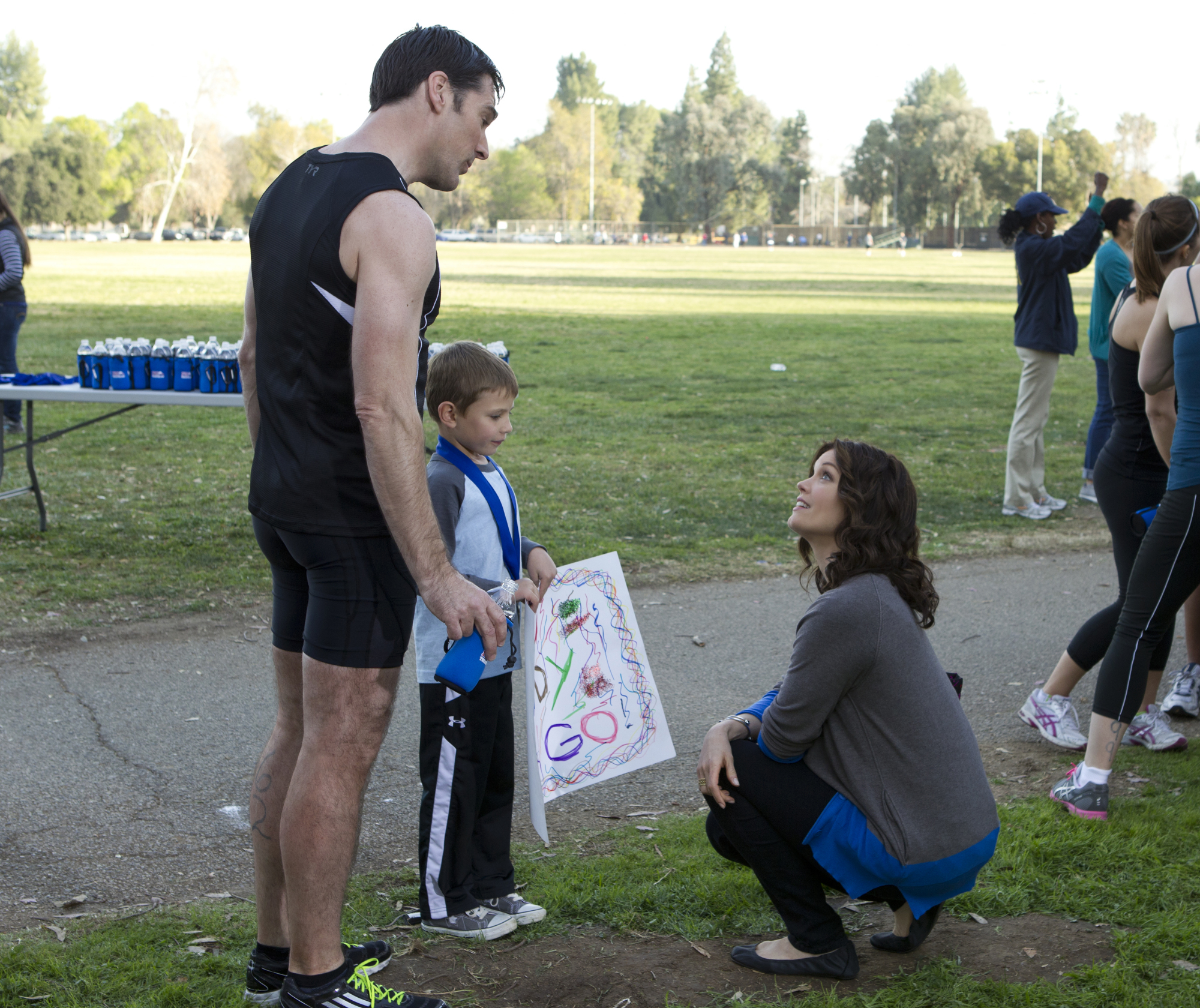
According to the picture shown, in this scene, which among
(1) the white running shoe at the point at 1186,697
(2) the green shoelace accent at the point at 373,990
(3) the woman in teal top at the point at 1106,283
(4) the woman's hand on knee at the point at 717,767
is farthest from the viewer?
(3) the woman in teal top at the point at 1106,283

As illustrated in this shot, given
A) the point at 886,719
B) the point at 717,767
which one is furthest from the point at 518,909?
the point at 886,719

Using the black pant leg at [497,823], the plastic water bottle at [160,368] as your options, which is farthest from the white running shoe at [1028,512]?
the black pant leg at [497,823]

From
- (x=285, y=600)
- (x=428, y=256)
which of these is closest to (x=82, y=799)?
(x=285, y=600)

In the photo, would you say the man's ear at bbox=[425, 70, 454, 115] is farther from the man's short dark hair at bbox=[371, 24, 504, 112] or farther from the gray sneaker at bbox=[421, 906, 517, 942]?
the gray sneaker at bbox=[421, 906, 517, 942]

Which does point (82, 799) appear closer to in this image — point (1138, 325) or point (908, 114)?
point (1138, 325)

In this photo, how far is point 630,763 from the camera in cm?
338

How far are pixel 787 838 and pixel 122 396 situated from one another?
17.6ft

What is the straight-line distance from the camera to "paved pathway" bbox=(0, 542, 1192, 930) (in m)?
3.60

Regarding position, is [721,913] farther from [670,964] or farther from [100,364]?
[100,364]

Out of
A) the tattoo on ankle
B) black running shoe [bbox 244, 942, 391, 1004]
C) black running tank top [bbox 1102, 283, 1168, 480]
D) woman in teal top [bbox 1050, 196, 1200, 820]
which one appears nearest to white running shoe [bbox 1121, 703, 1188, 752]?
woman in teal top [bbox 1050, 196, 1200, 820]

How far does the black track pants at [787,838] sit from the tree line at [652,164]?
88579 millimetres

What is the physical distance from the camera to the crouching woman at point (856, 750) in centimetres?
272

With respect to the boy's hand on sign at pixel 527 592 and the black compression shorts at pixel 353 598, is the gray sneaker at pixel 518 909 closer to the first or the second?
the boy's hand on sign at pixel 527 592

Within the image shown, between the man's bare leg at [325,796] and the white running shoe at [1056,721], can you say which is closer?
the man's bare leg at [325,796]
